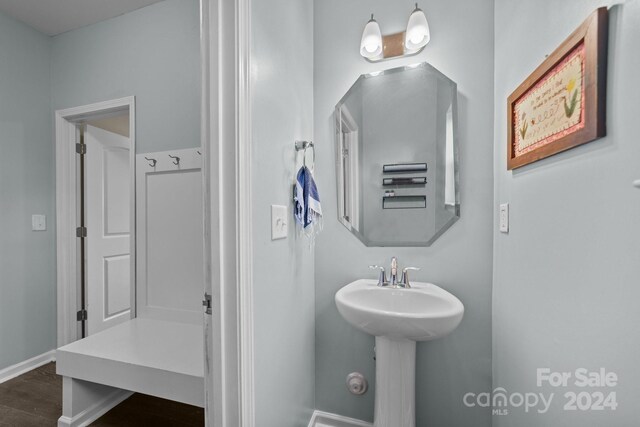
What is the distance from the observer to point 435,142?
144cm

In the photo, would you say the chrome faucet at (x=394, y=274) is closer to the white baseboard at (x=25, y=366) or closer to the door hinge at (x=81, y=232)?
the door hinge at (x=81, y=232)

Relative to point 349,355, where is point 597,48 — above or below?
above

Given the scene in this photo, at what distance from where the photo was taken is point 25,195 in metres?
2.19

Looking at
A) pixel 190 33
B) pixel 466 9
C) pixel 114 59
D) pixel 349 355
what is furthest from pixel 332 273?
pixel 114 59

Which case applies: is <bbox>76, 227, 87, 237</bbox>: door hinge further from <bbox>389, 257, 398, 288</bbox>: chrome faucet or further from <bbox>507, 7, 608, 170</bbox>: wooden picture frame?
<bbox>507, 7, 608, 170</bbox>: wooden picture frame

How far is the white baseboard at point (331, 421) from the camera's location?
152cm

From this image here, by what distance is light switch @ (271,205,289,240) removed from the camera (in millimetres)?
1114

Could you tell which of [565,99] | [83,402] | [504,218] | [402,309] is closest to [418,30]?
[565,99]

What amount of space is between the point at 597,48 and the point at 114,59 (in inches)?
109

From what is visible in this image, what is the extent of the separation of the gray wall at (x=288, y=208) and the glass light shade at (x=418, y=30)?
20.5 inches

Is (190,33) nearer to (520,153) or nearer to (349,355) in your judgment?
(520,153)

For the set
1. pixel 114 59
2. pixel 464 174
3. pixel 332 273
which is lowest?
pixel 332 273

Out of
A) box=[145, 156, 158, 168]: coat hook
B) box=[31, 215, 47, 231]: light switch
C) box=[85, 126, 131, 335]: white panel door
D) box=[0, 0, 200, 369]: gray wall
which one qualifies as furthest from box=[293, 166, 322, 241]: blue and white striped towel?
box=[31, 215, 47, 231]: light switch

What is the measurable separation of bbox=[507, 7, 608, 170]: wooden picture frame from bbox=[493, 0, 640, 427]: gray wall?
0.07ft
